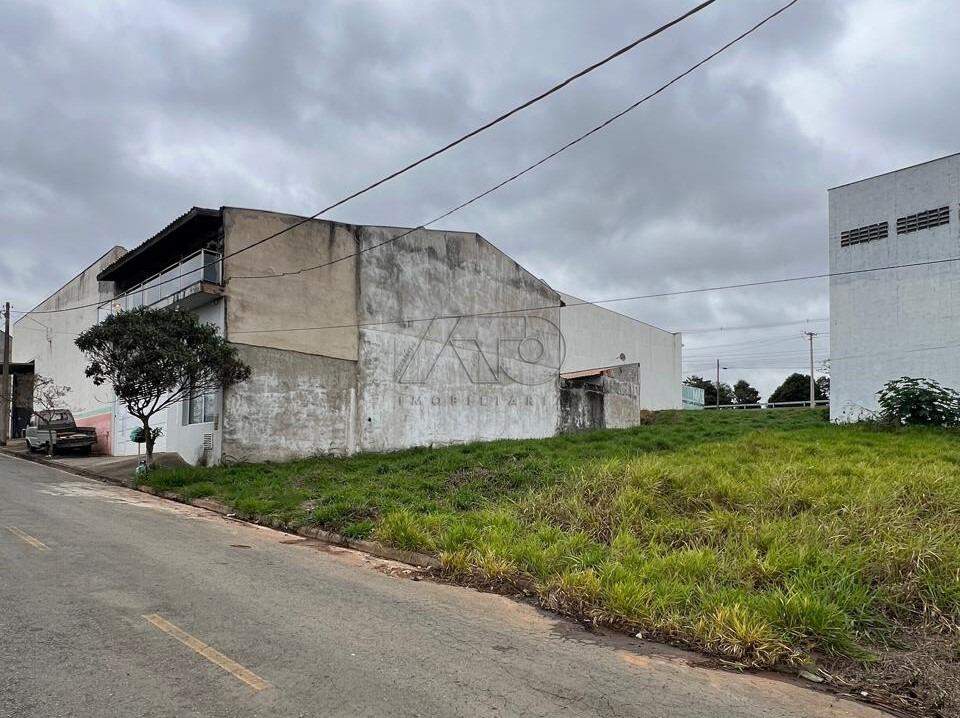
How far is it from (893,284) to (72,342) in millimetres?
35706

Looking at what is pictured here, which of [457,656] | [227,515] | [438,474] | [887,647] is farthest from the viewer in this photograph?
[438,474]

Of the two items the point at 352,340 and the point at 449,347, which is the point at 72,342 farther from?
the point at 449,347

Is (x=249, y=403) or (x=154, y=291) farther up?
(x=154, y=291)

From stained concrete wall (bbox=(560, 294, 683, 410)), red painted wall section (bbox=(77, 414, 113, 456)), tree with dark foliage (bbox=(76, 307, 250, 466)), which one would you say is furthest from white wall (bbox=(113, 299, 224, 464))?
stained concrete wall (bbox=(560, 294, 683, 410))

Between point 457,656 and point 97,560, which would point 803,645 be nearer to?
point 457,656

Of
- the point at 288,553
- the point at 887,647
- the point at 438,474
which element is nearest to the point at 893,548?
the point at 887,647

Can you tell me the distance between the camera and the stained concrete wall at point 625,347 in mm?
36438

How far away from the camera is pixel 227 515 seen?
1173 cm

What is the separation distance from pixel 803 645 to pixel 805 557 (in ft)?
4.94

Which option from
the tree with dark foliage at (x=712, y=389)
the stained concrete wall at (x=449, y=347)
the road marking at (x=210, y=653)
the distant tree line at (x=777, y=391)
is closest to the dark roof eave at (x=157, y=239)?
the stained concrete wall at (x=449, y=347)

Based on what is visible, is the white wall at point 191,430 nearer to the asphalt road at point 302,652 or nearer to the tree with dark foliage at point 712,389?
the asphalt road at point 302,652

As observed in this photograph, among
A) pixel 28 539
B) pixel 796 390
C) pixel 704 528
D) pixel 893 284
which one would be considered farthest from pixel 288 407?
pixel 796 390

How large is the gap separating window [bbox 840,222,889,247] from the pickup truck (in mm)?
27494

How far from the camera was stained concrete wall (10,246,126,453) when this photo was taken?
2702 centimetres
